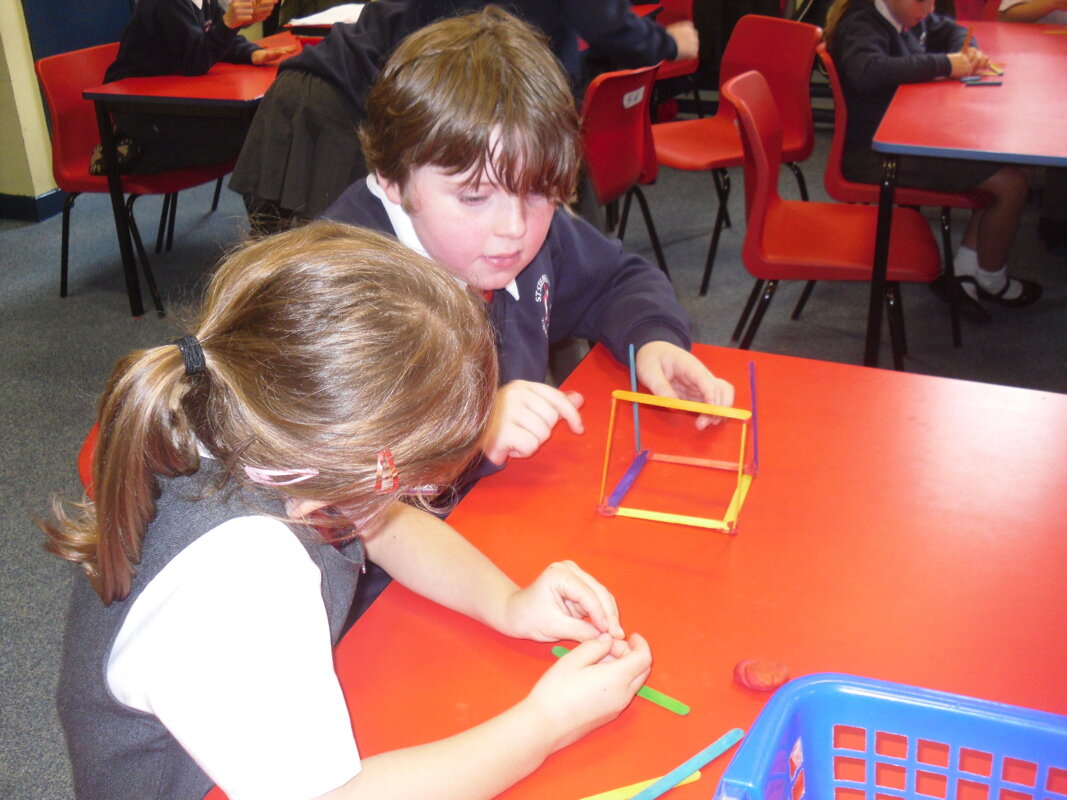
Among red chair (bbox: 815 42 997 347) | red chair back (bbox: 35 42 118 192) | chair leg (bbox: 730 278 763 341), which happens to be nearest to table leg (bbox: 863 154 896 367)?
chair leg (bbox: 730 278 763 341)

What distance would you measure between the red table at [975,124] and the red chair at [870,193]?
23 cm

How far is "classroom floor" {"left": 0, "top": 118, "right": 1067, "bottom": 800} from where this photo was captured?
178 centimetres

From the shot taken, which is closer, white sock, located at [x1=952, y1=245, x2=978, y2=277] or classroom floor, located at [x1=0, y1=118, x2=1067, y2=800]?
classroom floor, located at [x1=0, y1=118, x2=1067, y2=800]

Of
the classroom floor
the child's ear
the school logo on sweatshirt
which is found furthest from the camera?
the classroom floor

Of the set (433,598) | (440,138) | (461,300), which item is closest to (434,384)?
(461,300)

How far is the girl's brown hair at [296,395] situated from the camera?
674mm

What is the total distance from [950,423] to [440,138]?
2.13ft

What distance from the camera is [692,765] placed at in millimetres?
635

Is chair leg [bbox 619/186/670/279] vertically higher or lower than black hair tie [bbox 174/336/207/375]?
lower

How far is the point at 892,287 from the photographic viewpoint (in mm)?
2322

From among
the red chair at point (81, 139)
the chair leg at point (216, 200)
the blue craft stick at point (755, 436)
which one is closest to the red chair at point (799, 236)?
the blue craft stick at point (755, 436)

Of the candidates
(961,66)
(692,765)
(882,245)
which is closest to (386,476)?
(692,765)

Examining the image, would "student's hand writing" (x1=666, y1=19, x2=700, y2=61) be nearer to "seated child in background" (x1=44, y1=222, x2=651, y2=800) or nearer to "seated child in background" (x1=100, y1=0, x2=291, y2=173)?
"seated child in background" (x1=100, y1=0, x2=291, y2=173)

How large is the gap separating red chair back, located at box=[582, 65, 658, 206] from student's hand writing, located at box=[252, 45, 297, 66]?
1195mm
